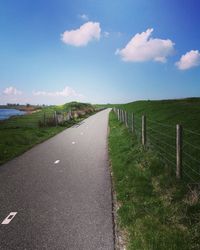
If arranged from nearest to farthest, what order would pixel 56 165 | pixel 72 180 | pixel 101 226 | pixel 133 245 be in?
pixel 133 245 < pixel 101 226 < pixel 72 180 < pixel 56 165

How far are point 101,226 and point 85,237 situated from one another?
1.91 feet

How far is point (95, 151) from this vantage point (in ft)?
50.2

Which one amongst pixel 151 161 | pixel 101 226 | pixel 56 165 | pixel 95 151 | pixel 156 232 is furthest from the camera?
pixel 95 151

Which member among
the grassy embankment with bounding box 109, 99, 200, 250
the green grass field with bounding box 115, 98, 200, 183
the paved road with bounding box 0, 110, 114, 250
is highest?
the green grass field with bounding box 115, 98, 200, 183

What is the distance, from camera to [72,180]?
31.1ft

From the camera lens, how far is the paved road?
5.23 meters

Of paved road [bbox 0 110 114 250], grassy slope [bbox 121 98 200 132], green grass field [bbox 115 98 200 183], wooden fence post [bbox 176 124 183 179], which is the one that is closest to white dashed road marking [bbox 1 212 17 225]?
paved road [bbox 0 110 114 250]

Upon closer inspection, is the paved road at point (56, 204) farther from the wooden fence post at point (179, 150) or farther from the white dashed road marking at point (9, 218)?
the wooden fence post at point (179, 150)

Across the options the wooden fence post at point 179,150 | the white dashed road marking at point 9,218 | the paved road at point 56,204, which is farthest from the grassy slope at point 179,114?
the white dashed road marking at point 9,218

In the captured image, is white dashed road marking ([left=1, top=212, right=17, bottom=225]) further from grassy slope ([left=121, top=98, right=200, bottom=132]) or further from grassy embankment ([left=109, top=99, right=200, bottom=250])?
grassy slope ([left=121, top=98, right=200, bottom=132])

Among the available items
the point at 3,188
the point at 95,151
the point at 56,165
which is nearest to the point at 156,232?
the point at 3,188

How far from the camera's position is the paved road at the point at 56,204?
5230 millimetres

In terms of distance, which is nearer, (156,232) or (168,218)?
(156,232)

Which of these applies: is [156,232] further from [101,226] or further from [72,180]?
[72,180]
